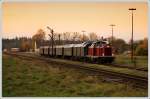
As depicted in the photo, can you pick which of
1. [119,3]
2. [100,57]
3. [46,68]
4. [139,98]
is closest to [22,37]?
[46,68]

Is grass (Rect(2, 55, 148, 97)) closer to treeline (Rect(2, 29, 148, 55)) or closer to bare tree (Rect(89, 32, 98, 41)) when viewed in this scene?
treeline (Rect(2, 29, 148, 55))

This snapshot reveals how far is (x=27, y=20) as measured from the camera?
490 inches

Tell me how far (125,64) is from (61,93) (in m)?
4.76

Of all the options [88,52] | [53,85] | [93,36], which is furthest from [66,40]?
[88,52]

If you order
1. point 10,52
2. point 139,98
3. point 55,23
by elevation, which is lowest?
point 139,98

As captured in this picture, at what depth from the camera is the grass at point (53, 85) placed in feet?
37.7

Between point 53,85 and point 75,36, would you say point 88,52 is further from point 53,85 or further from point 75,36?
point 53,85

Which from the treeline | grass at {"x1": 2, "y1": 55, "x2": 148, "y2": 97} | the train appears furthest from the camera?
the train

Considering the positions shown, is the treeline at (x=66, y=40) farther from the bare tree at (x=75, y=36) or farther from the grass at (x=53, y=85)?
the grass at (x=53, y=85)

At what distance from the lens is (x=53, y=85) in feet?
39.5

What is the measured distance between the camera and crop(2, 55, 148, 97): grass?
11.5 meters

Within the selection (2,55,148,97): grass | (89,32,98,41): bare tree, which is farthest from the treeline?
(2,55,148,97): grass

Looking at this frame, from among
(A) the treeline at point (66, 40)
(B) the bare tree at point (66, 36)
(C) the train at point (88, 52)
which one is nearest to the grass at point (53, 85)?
(A) the treeline at point (66, 40)

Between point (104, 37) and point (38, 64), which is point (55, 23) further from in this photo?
point (38, 64)
